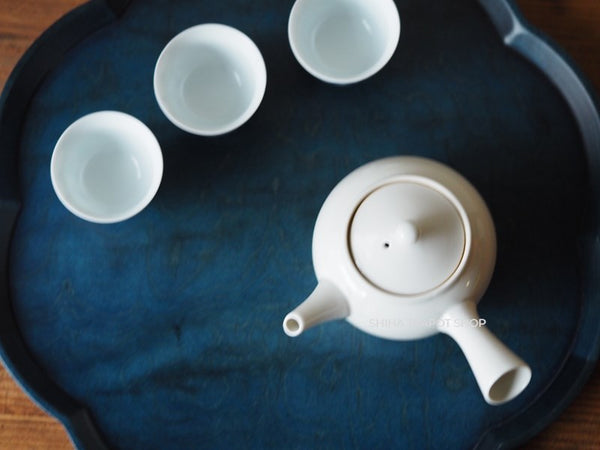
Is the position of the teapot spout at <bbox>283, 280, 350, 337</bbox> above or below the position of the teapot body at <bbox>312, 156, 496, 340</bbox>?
below

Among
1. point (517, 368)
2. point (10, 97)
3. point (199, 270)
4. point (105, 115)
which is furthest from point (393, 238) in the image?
point (10, 97)

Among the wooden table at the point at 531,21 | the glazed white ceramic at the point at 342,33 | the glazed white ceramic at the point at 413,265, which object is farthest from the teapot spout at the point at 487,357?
the wooden table at the point at 531,21

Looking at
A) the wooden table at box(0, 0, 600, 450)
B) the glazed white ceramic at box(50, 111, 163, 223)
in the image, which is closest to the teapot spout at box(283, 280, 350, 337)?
the glazed white ceramic at box(50, 111, 163, 223)

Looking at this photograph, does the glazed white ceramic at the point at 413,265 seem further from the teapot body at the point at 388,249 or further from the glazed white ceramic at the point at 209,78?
the glazed white ceramic at the point at 209,78

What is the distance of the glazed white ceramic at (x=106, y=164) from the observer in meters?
0.80

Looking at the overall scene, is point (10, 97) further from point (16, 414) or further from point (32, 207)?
point (16, 414)

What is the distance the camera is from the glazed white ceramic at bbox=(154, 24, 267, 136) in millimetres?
808

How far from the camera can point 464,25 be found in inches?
33.4

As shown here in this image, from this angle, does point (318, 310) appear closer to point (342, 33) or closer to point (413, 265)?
point (413, 265)

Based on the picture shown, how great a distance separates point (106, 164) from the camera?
0.84 metres

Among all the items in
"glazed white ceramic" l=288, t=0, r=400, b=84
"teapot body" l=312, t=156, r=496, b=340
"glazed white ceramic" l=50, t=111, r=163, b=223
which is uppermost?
"glazed white ceramic" l=288, t=0, r=400, b=84

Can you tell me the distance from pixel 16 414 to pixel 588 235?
0.74 metres

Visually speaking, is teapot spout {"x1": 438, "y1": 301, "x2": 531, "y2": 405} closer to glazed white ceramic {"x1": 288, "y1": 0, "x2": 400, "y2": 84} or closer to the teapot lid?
the teapot lid

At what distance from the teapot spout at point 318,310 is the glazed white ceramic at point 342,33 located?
0.29 metres
